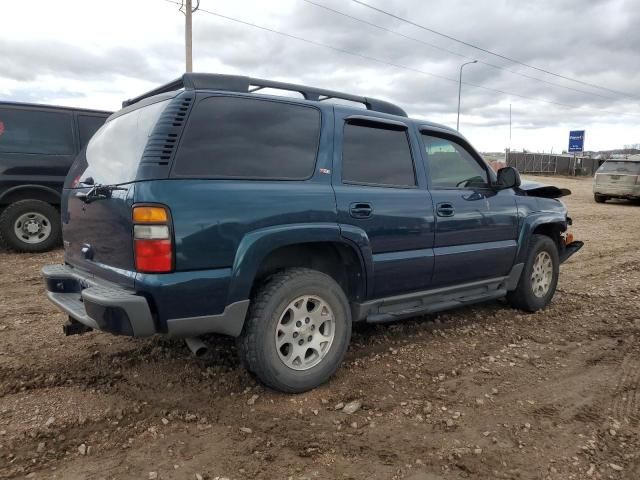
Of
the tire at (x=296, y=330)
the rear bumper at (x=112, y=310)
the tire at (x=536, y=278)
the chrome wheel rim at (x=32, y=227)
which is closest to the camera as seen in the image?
the rear bumper at (x=112, y=310)

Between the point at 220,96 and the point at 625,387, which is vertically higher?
the point at 220,96

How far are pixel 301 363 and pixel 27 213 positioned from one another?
5.74 m

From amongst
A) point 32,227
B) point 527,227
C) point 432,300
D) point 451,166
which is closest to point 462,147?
point 451,166

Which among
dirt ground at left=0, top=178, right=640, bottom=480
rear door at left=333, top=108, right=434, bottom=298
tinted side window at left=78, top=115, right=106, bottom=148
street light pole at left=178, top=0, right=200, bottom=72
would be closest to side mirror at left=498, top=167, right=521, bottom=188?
rear door at left=333, top=108, right=434, bottom=298

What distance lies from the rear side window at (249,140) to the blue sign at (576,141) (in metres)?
52.1

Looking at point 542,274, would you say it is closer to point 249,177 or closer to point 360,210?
point 360,210

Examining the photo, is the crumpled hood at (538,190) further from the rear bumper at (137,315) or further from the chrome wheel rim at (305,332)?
the rear bumper at (137,315)

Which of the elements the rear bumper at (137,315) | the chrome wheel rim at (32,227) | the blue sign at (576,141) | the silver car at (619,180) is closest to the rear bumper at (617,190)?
the silver car at (619,180)

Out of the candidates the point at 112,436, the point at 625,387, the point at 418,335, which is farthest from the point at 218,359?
the point at 625,387

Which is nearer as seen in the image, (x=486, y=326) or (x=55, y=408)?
(x=55, y=408)

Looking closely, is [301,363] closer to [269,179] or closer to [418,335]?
[269,179]

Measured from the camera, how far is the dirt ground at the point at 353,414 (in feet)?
7.94

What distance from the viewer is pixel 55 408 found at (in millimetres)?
2877

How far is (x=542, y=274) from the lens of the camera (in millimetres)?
4996
